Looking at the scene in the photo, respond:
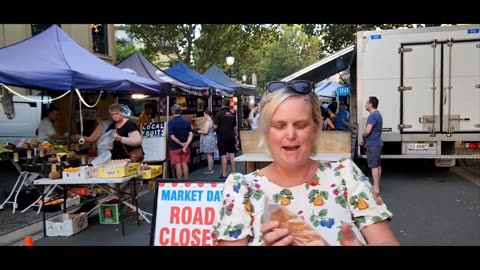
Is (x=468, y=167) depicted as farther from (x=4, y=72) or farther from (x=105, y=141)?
(x=4, y=72)

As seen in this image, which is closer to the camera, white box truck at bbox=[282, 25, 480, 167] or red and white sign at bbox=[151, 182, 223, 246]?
red and white sign at bbox=[151, 182, 223, 246]

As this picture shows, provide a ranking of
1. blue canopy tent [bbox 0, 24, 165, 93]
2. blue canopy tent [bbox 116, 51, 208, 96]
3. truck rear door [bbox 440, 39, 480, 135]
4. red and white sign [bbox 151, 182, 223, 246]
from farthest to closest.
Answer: blue canopy tent [bbox 116, 51, 208, 96] → truck rear door [bbox 440, 39, 480, 135] → blue canopy tent [bbox 0, 24, 165, 93] → red and white sign [bbox 151, 182, 223, 246]

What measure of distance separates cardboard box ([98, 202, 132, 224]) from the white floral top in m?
4.86

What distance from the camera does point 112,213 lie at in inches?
258

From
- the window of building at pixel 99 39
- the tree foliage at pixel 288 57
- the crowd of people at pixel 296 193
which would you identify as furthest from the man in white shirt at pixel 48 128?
the tree foliage at pixel 288 57

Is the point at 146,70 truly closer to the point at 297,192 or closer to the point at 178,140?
the point at 178,140

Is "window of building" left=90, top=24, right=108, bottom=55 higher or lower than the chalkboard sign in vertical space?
higher

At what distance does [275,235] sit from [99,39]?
754 inches

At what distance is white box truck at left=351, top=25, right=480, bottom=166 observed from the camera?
9.29 metres

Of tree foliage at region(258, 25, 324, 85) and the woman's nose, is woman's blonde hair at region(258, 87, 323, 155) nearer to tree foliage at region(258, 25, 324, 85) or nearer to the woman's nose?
the woman's nose

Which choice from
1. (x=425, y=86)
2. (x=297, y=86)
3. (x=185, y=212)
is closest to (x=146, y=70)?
(x=425, y=86)

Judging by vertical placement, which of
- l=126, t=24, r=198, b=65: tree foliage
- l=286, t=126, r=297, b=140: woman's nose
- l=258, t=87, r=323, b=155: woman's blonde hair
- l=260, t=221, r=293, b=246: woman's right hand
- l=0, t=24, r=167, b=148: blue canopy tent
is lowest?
l=260, t=221, r=293, b=246: woman's right hand

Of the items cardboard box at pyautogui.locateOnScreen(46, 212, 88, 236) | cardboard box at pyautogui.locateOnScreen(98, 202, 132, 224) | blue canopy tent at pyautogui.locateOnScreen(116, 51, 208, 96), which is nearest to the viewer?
cardboard box at pyautogui.locateOnScreen(46, 212, 88, 236)

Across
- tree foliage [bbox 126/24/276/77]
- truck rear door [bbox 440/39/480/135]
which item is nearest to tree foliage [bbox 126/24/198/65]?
tree foliage [bbox 126/24/276/77]
